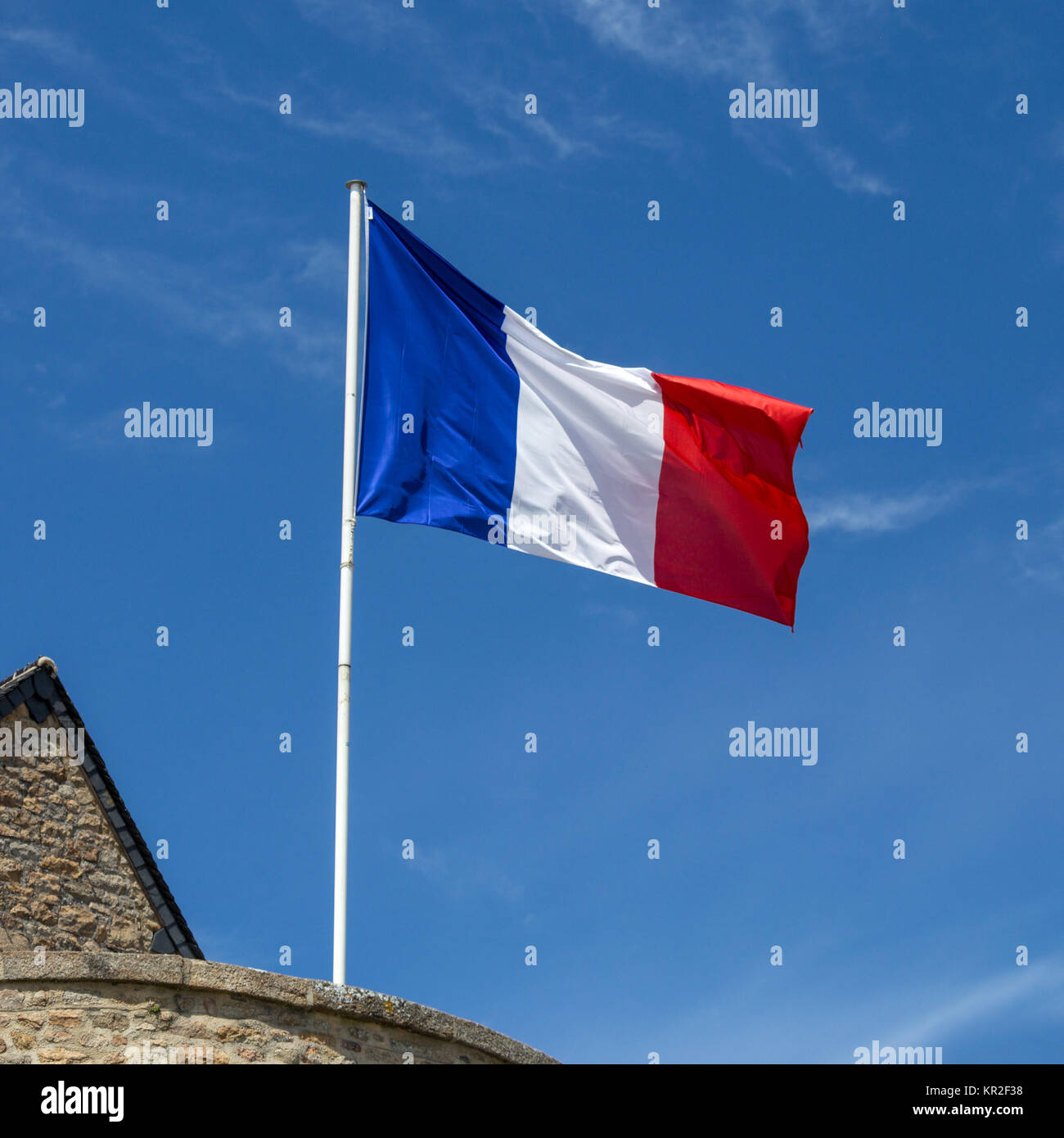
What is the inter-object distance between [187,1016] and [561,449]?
711 cm

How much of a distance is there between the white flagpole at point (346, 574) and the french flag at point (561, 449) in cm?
49

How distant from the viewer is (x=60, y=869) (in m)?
15.8

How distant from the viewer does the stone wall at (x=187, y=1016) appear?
35.1 feet

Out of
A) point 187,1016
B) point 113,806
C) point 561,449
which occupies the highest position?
point 561,449

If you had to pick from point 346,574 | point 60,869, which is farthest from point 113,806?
point 346,574

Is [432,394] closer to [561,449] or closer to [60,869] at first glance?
[561,449]

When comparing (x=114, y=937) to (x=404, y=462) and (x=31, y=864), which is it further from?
(x=404, y=462)

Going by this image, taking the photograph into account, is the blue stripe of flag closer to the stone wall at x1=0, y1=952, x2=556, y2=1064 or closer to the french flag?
the french flag

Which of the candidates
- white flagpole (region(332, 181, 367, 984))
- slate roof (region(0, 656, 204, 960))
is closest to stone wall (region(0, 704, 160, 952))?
slate roof (region(0, 656, 204, 960))

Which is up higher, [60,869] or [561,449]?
[561,449]

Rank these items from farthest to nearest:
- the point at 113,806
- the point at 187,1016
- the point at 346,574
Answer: the point at 113,806
the point at 346,574
the point at 187,1016
